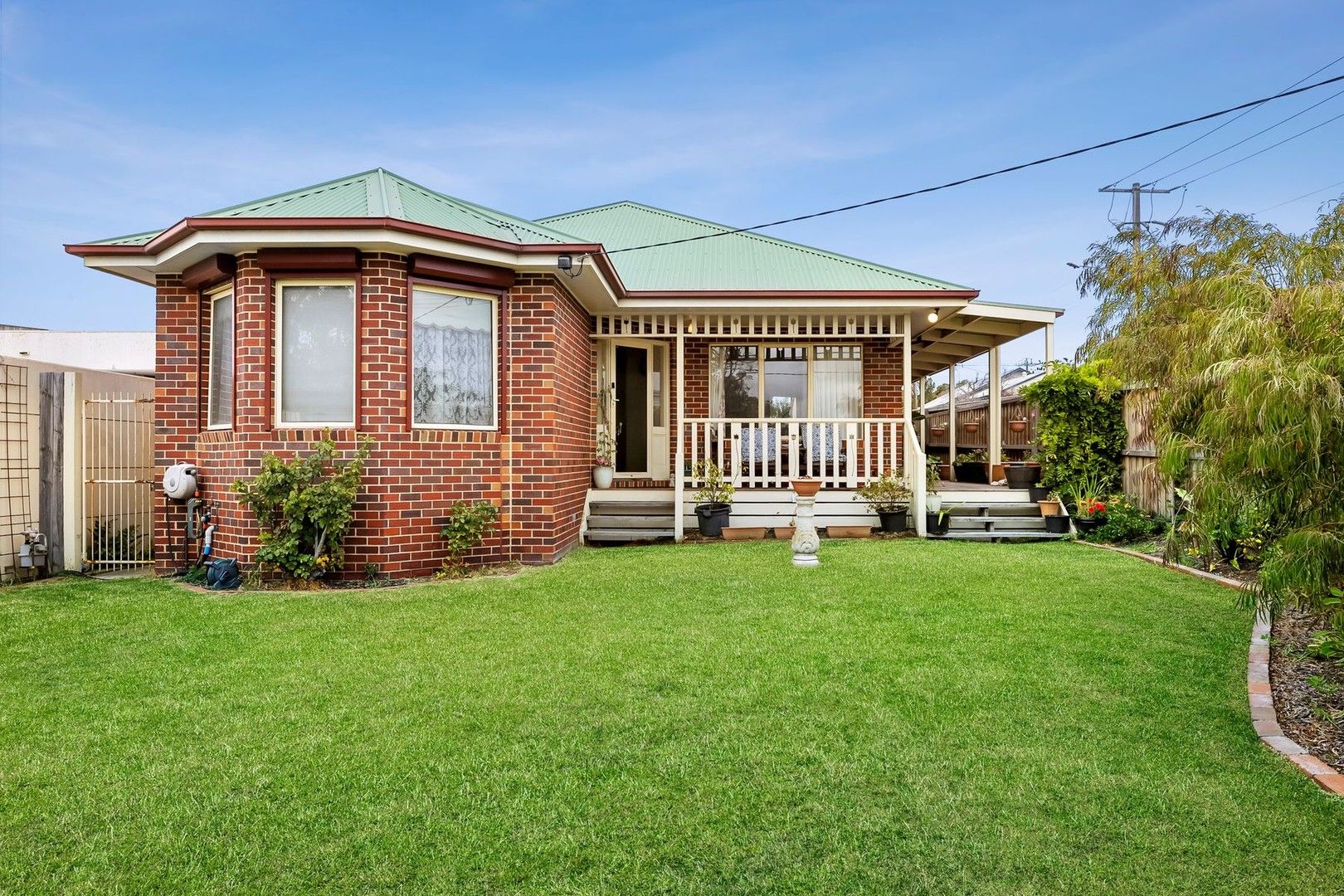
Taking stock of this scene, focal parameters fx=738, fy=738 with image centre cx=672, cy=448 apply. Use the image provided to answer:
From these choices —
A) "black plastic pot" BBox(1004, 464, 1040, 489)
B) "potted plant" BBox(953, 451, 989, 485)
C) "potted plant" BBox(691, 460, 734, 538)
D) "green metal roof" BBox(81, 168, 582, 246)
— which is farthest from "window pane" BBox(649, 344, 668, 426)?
"potted plant" BBox(953, 451, 989, 485)

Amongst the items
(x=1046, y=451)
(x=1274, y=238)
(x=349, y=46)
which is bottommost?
(x=1046, y=451)

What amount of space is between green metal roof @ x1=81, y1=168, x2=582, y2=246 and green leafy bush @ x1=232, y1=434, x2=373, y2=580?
222 cm

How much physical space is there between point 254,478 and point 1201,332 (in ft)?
24.7

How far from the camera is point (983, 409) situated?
1703cm

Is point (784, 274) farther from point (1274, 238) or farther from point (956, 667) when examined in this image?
point (956, 667)

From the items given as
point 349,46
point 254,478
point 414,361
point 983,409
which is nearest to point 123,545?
point 254,478

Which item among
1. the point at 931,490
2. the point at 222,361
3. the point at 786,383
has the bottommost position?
the point at 931,490

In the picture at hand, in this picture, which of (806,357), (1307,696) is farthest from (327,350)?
(1307,696)

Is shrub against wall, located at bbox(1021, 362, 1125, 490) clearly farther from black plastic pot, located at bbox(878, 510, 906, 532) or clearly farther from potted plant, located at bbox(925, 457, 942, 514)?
black plastic pot, located at bbox(878, 510, 906, 532)

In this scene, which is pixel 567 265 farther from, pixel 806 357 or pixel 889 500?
pixel 889 500

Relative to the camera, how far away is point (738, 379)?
11758mm

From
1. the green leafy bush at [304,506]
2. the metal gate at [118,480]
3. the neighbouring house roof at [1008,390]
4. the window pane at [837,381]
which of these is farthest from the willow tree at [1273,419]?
the metal gate at [118,480]

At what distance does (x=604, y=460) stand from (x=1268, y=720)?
8.84 m

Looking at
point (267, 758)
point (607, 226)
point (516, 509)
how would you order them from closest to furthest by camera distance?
1. point (267, 758)
2. point (516, 509)
3. point (607, 226)
